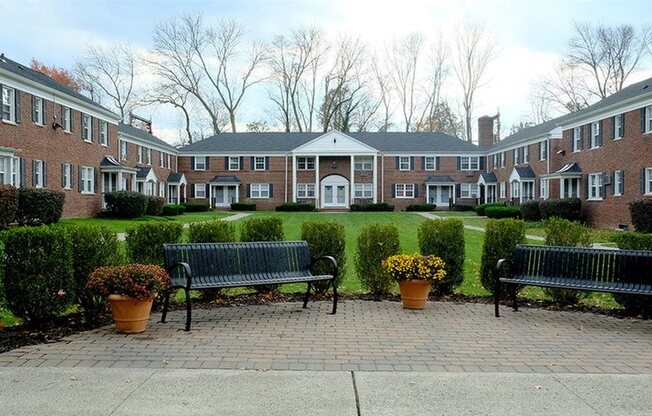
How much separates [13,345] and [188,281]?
6.34 ft

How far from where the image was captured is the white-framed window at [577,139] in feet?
107

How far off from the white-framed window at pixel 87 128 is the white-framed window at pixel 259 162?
20.0m

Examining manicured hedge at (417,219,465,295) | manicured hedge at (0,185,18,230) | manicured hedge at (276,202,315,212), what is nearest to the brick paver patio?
manicured hedge at (417,219,465,295)

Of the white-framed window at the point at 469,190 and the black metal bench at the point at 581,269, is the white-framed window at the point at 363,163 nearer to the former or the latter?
the white-framed window at the point at 469,190

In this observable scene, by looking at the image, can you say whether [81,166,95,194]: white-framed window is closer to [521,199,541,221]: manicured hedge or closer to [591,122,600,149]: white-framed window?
[521,199,541,221]: manicured hedge

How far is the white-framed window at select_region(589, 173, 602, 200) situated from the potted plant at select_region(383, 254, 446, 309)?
2535cm

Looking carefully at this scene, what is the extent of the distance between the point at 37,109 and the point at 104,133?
27.4 ft

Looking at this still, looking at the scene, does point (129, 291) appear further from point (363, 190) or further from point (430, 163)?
→ point (430, 163)

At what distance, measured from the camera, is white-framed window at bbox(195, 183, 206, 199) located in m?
51.7

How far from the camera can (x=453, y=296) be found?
927 centimetres

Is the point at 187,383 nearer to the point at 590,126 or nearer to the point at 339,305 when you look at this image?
the point at 339,305

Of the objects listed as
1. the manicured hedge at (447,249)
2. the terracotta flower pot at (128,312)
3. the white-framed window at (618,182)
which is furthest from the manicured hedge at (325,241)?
the white-framed window at (618,182)

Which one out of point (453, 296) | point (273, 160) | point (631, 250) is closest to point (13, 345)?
point (453, 296)

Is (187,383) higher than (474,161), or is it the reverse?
(474,161)
